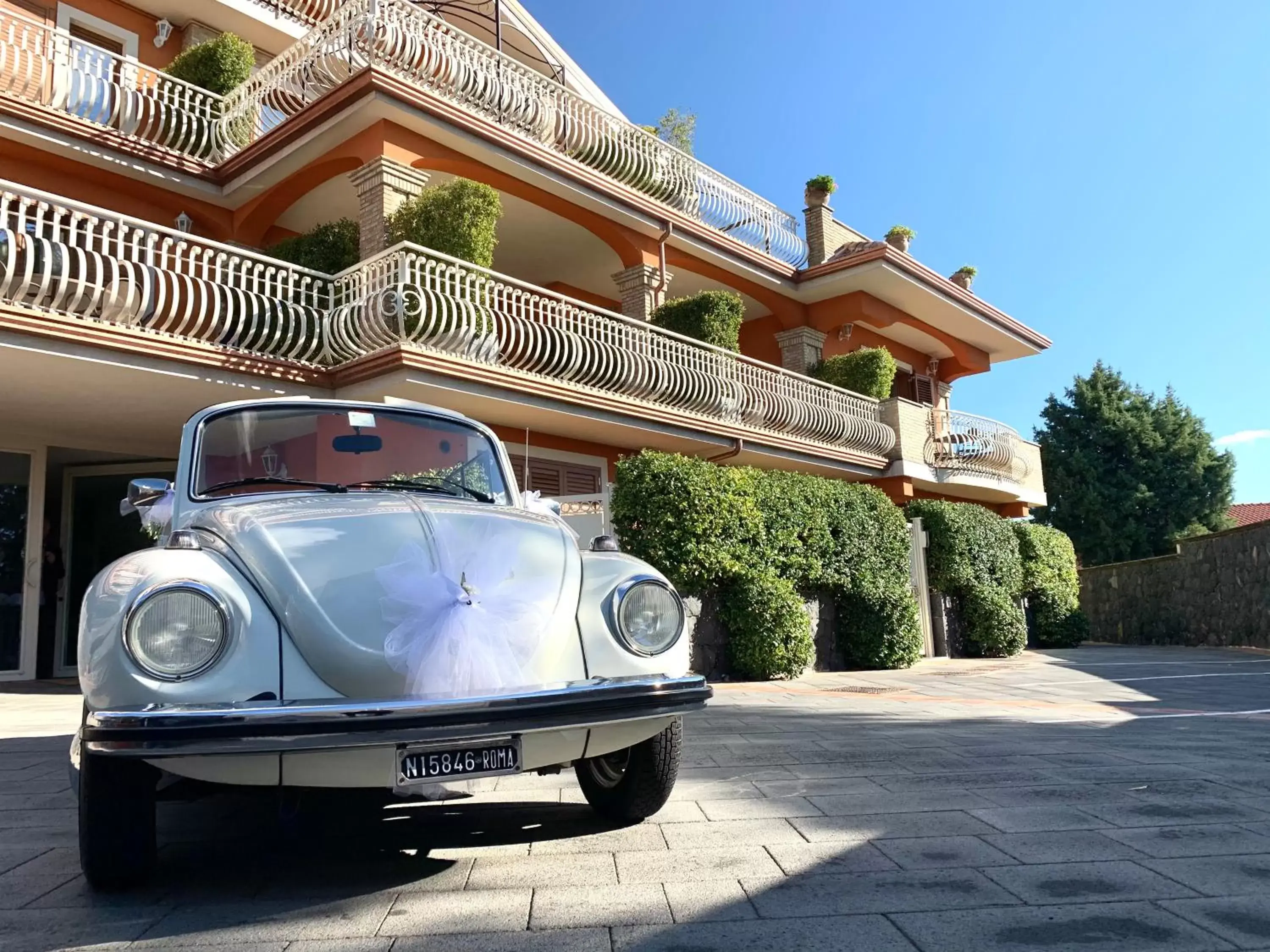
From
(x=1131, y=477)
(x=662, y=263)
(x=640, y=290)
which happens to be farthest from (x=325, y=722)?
(x=1131, y=477)

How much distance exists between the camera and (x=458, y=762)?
2.83 m

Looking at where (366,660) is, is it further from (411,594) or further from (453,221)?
(453,221)

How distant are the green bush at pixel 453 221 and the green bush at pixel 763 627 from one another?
5104mm

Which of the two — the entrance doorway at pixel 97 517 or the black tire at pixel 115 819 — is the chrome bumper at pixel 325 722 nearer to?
the black tire at pixel 115 819

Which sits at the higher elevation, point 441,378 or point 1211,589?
point 441,378

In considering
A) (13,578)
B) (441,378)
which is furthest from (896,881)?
(13,578)

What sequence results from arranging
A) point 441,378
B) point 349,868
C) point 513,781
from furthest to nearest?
point 441,378
point 513,781
point 349,868

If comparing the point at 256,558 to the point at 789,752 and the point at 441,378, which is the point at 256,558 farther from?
the point at 441,378

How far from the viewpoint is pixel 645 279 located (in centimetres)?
1519

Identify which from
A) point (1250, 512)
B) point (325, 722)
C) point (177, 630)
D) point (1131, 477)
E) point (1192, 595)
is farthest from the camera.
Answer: point (1250, 512)

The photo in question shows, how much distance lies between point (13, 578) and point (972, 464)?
55.2 ft

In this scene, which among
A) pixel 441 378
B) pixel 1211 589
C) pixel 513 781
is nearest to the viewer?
pixel 513 781

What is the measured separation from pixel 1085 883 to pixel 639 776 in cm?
159

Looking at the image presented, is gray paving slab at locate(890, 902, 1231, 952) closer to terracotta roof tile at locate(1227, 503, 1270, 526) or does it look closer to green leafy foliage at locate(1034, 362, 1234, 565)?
green leafy foliage at locate(1034, 362, 1234, 565)
